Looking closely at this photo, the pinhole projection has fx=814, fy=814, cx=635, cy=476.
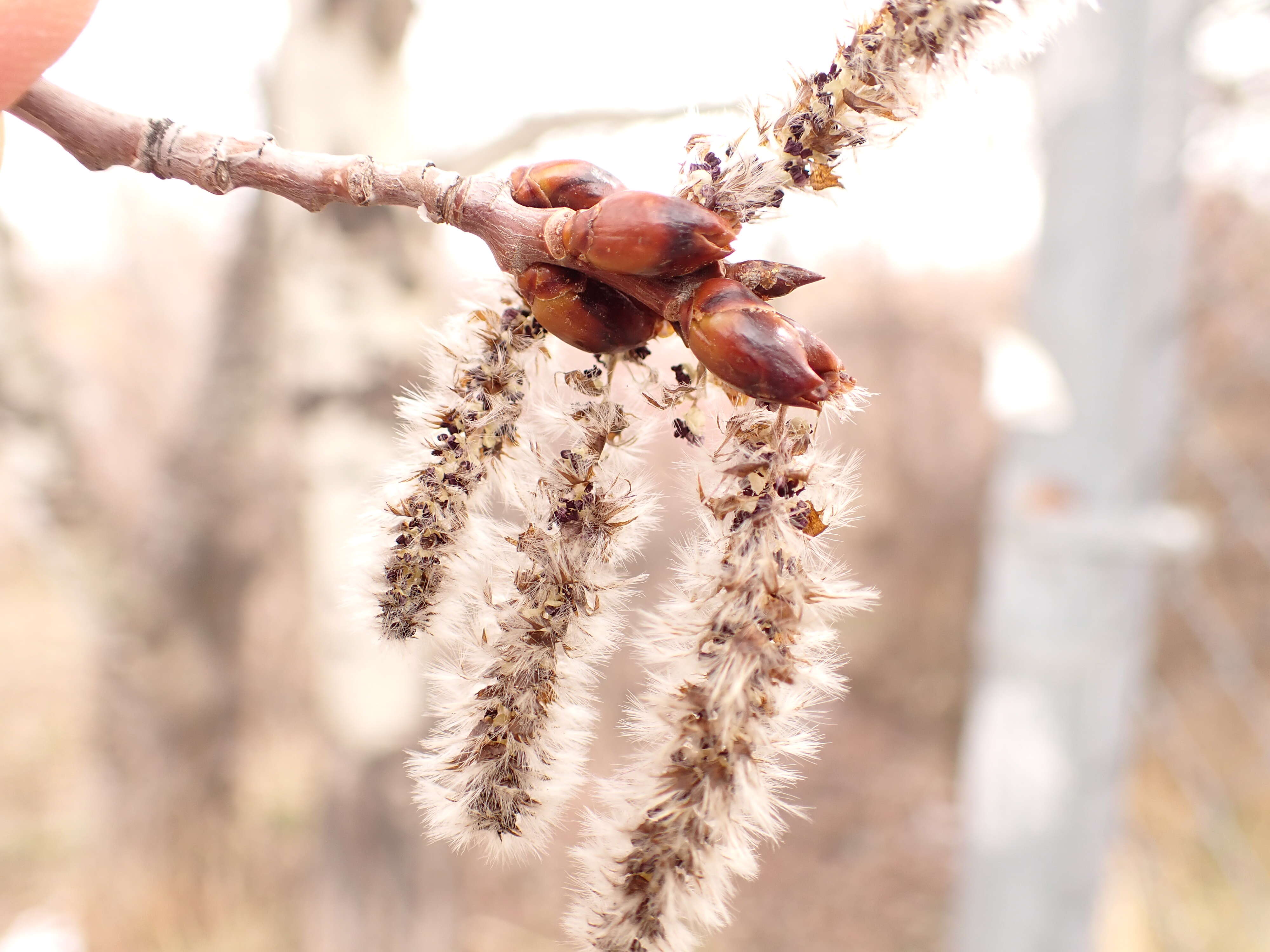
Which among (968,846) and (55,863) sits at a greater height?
(968,846)

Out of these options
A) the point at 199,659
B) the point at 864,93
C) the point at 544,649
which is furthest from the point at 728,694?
the point at 199,659

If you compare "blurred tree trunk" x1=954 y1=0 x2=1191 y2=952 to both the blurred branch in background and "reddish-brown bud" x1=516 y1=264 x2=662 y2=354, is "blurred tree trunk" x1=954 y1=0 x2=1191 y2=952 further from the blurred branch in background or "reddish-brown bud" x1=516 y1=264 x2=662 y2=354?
"reddish-brown bud" x1=516 y1=264 x2=662 y2=354

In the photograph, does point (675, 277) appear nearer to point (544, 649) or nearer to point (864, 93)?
point (864, 93)

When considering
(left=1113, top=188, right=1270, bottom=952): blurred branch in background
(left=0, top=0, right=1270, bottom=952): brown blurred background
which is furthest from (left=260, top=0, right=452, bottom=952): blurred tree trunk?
(left=1113, top=188, right=1270, bottom=952): blurred branch in background

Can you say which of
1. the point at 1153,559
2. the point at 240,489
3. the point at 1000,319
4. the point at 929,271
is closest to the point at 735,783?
the point at 1153,559

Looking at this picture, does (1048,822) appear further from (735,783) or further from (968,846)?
(735,783)
